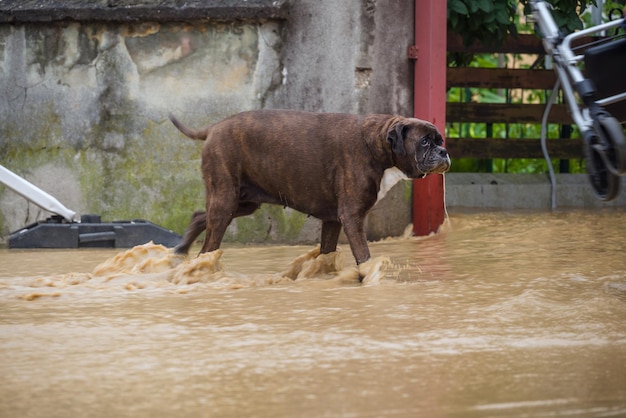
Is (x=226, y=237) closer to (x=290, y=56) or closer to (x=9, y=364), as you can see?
(x=290, y=56)

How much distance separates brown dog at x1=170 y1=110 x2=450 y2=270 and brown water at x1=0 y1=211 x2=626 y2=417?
32cm

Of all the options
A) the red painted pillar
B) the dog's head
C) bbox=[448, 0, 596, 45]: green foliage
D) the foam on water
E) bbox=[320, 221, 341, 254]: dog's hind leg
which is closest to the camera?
the foam on water

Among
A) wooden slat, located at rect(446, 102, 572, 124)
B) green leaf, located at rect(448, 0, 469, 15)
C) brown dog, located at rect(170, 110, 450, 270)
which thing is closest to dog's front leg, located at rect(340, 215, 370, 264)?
brown dog, located at rect(170, 110, 450, 270)

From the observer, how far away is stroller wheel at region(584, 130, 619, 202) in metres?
5.45

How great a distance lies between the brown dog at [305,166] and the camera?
20.4 feet

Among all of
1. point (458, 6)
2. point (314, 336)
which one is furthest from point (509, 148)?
point (314, 336)

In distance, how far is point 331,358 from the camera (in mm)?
3975

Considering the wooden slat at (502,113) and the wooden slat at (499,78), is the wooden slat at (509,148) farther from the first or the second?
the wooden slat at (499,78)

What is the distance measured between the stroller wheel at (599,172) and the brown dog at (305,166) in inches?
37.9

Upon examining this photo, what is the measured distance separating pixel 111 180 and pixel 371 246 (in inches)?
87.9

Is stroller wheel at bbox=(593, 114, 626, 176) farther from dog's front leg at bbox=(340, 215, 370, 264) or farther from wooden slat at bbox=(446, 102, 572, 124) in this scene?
wooden slat at bbox=(446, 102, 572, 124)

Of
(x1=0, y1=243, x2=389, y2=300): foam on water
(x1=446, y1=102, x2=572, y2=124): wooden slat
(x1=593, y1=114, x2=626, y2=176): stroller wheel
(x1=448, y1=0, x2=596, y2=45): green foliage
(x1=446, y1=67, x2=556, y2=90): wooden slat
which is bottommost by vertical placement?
(x1=0, y1=243, x2=389, y2=300): foam on water

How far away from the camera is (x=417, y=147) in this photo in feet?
20.0

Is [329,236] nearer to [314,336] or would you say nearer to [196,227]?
[196,227]
